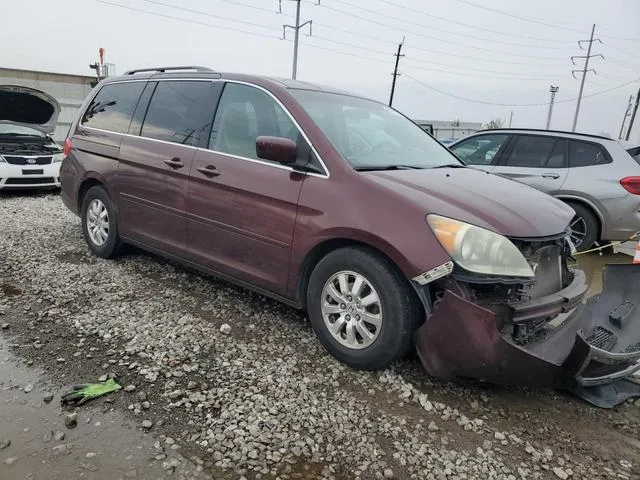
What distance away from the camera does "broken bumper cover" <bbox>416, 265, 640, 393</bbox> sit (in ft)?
8.57

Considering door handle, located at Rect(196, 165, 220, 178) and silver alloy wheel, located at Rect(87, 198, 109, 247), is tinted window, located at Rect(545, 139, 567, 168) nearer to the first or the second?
door handle, located at Rect(196, 165, 220, 178)

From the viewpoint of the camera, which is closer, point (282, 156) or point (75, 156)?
point (282, 156)

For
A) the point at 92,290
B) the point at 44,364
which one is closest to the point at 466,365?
the point at 44,364

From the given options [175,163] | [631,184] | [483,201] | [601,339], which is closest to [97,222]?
[175,163]

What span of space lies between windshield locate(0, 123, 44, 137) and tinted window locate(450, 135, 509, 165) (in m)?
7.77

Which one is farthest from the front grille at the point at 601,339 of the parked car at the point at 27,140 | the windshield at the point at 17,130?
the windshield at the point at 17,130

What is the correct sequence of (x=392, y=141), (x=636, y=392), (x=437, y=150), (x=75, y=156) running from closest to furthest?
(x=636, y=392) → (x=392, y=141) → (x=437, y=150) → (x=75, y=156)

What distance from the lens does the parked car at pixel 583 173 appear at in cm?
622

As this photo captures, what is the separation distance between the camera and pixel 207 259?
3977mm

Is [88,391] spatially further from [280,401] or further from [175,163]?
[175,163]

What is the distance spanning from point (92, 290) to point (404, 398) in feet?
9.49

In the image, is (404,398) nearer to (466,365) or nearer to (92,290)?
(466,365)

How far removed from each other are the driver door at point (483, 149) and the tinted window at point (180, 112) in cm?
404

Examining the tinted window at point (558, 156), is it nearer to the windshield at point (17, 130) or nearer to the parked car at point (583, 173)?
the parked car at point (583, 173)
